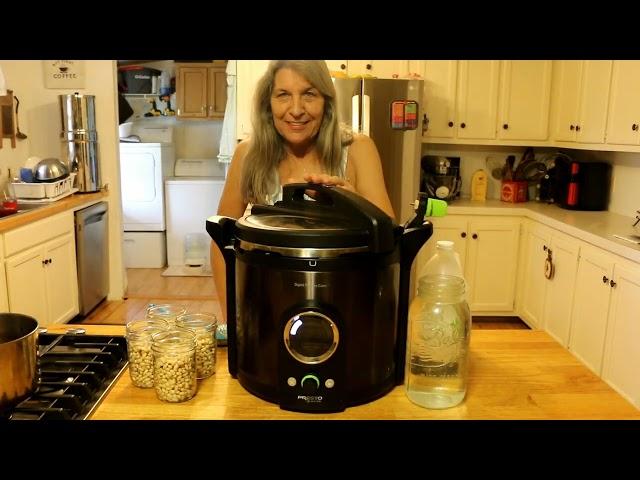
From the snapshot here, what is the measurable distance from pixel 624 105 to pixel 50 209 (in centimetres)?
343

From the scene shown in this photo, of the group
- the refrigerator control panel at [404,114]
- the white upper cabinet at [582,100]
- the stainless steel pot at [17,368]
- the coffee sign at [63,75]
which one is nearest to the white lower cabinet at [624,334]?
the white upper cabinet at [582,100]

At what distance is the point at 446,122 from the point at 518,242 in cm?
101

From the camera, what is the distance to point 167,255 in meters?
5.83

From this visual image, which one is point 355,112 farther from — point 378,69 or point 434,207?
point 434,207

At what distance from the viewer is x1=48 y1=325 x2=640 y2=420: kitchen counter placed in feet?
2.86

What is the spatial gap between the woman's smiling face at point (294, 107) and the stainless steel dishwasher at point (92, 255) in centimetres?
296

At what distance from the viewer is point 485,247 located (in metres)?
4.03

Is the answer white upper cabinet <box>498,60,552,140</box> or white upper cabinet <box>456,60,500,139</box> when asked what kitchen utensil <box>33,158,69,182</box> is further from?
white upper cabinet <box>498,60,552,140</box>

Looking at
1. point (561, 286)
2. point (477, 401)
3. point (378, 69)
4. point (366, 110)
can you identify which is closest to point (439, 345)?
point (477, 401)

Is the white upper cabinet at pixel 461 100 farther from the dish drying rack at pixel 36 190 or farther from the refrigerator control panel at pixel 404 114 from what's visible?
the dish drying rack at pixel 36 190

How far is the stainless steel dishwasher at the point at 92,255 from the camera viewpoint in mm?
3955

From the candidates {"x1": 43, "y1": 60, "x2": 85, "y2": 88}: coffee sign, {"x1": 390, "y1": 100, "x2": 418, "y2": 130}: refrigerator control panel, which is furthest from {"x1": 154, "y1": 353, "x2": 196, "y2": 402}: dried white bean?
{"x1": 43, "y1": 60, "x2": 85, "y2": 88}: coffee sign
